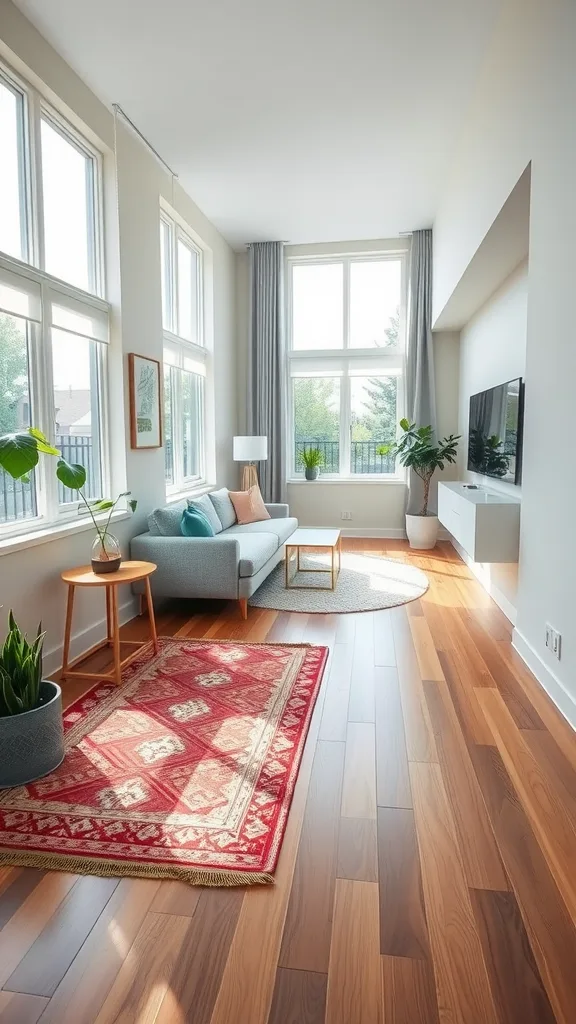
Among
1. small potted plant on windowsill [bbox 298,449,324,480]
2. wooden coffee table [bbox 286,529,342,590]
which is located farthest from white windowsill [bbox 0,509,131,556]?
small potted plant on windowsill [bbox 298,449,324,480]

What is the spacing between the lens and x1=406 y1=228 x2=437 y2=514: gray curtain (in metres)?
6.41

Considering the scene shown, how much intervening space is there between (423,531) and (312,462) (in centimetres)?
154

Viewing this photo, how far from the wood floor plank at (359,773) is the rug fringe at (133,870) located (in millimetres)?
402

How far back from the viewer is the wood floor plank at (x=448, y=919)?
122 centimetres

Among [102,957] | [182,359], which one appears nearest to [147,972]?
[102,957]

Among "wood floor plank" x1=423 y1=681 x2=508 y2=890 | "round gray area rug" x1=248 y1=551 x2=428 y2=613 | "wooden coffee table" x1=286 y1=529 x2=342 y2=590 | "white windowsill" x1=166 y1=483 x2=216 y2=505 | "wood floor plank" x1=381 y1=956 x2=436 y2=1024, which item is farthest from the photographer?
"white windowsill" x1=166 y1=483 x2=216 y2=505

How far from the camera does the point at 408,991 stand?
1.25m

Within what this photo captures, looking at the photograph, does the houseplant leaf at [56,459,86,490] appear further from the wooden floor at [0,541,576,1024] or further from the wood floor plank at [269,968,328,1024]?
the wood floor plank at [269,968,328,1024]

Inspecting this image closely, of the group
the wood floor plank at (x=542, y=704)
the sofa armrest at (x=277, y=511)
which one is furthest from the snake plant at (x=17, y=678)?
the sofa armrest at (x=277, y=511)

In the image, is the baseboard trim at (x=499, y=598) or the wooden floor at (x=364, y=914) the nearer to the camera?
the wooden floor at (x=364, y=914)

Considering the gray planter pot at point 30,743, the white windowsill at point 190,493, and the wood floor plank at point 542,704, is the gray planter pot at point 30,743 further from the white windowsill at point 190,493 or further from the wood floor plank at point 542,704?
the white windowsill at point 190,493

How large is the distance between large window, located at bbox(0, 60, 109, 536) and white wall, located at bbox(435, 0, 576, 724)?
2.44 metres

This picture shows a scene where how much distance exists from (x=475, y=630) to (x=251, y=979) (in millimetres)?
2682

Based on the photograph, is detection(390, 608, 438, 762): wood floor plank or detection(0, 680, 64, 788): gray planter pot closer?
detection(0, 680, 64, 788): gray planter pot
